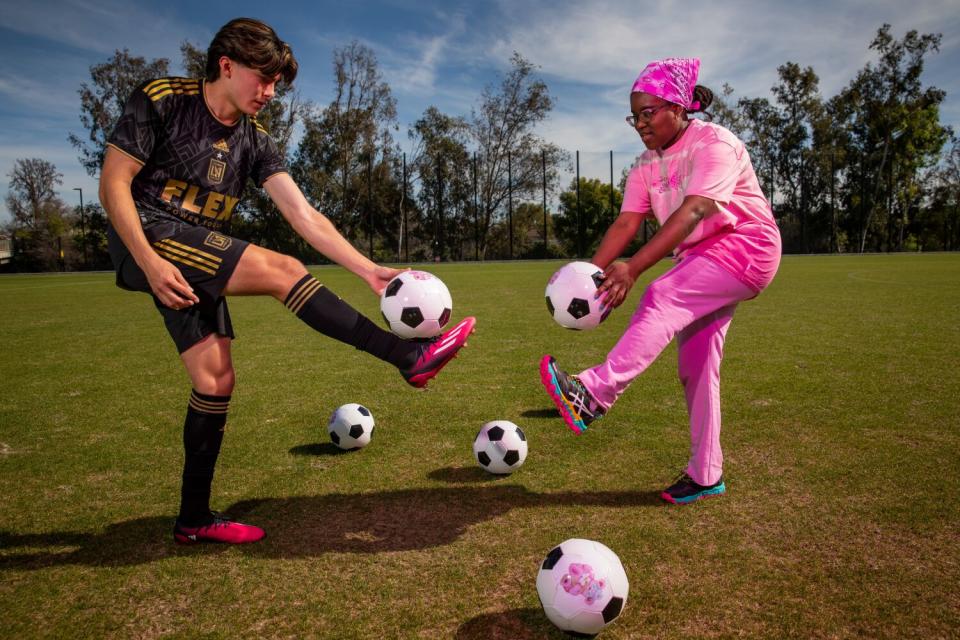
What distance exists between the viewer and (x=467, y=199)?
51.4m

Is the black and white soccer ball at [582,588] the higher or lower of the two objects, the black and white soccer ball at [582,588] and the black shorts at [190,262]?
the lower

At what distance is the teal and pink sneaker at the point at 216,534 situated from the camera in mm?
3307

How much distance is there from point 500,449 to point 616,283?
1541 millimetres

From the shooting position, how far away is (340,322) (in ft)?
10.3

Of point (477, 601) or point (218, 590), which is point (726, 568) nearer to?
point (477, 601)

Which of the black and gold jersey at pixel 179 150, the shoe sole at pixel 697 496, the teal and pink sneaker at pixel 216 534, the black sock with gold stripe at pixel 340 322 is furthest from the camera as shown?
the shoe sole at pixel 697 496

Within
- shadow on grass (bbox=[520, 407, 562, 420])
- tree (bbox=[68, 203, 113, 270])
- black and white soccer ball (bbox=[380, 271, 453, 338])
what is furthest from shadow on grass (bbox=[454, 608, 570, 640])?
tree (bbox=[68, 203, 113, 270])

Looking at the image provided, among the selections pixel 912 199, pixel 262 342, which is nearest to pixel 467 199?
pixel 912 199

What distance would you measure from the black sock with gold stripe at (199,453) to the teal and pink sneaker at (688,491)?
2.55 m

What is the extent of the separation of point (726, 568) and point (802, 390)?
388 centimetres

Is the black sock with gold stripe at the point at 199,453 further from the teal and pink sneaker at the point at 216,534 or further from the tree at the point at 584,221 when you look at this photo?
the tree at the point at 584,221

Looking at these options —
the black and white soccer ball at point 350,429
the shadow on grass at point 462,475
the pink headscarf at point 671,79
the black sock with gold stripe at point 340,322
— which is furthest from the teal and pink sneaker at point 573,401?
the black and white soccer ball at point 350,429

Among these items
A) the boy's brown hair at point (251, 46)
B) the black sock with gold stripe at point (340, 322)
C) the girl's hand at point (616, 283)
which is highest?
the boy's brown hair at point (251, 46)

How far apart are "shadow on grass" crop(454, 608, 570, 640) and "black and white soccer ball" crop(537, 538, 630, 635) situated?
0.08m
